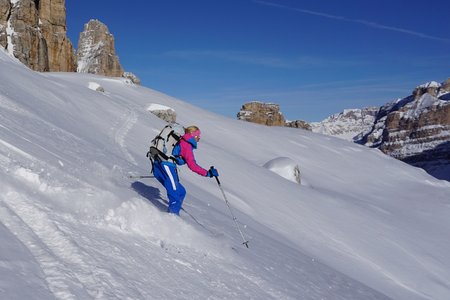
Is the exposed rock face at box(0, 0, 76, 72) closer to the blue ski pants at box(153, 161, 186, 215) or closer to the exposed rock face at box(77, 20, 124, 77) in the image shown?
the exposed rock face at box(77, 20, 124, 77)

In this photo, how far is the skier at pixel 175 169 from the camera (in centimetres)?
794

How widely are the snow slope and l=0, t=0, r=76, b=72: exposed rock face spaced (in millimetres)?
34684

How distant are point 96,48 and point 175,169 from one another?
10362 centimetres

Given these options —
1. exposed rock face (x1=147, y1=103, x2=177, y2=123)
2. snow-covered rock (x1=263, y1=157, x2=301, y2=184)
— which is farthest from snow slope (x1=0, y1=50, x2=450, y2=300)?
exposed rock face (x1=147, y1=103, x2=177, y2=123)

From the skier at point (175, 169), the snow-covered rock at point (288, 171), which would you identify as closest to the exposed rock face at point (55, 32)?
the snow-covered rock at point (288, 171)

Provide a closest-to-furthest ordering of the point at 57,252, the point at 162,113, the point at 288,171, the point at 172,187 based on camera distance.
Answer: the point at 57,252
the point at 172,187
the point at 288,171
the point at 162,113

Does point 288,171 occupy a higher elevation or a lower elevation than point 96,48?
lower

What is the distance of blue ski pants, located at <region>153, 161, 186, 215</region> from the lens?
26.0ft

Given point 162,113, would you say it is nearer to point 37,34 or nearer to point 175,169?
point 175,169

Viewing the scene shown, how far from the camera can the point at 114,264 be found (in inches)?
199

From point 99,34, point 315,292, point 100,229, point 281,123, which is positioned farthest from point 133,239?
point 281,123

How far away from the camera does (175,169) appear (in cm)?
812

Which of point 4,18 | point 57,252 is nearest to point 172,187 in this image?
point 57,252

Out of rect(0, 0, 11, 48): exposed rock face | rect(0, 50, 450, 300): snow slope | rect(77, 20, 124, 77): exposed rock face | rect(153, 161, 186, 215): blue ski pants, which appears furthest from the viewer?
rect(77, 20, 124, 77): exposed rock face
